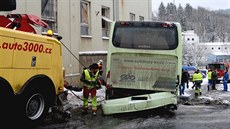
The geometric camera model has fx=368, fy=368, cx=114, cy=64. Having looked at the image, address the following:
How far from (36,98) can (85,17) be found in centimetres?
1139

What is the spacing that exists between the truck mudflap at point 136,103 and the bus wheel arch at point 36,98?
1593 millimetres

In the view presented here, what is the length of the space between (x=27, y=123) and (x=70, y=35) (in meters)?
9.46

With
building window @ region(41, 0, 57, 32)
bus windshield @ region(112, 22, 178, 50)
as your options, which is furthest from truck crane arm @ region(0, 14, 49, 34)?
building window @ region(41, 0, 57, 32)

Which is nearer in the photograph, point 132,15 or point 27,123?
point 27,123

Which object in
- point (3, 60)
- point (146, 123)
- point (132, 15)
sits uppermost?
point (132, 15)

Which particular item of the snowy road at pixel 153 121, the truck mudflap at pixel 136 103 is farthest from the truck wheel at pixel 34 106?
the truck mudflap at pixel 136 103

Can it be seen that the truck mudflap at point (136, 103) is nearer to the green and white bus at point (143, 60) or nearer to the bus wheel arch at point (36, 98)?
the green and white bus at point (143, 60)

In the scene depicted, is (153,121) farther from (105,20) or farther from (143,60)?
(105,20)

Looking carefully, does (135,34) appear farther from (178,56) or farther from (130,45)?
(178,56)

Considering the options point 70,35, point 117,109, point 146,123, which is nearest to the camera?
point 146,123

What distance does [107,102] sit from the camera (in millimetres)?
9602

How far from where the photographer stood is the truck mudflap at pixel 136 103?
9484 mm

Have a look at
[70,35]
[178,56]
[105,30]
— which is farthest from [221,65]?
[178,56]

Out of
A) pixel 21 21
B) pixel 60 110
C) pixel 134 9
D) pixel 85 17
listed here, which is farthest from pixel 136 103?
pixel 134 9
